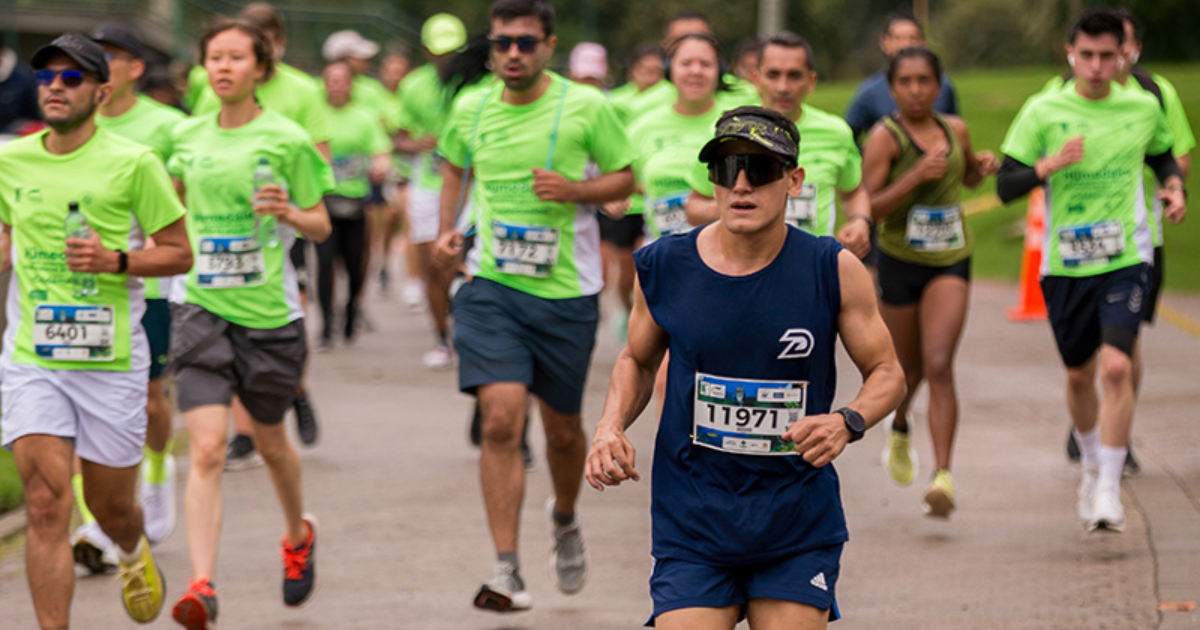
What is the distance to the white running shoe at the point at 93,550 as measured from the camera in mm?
7582

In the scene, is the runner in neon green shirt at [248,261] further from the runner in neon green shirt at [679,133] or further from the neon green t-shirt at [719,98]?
the runner in neon green shirt at [679,133]

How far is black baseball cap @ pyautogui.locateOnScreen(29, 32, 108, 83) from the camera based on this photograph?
601cm

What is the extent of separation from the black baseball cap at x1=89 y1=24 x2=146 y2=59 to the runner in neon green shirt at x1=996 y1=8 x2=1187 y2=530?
12.9ft

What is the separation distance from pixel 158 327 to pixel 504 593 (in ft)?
8.18

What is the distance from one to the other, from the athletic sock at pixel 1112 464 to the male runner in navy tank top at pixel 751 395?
11.7 feet

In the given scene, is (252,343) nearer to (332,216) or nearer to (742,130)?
(742,130)

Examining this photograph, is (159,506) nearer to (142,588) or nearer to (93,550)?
(93,550)

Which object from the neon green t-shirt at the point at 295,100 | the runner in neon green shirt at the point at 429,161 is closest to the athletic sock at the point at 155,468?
the neon green t-shirt at the point at 295,100

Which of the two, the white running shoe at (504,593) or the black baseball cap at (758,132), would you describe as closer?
the black baseball cap at (758,132)

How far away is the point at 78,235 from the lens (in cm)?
609

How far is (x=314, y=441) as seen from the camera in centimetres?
1016

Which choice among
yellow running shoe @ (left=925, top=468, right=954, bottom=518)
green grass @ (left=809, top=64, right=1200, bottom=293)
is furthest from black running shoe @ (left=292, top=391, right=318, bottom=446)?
green grass @ (left=809, top=64, right=1200, bottom=293)

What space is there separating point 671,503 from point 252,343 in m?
2.91

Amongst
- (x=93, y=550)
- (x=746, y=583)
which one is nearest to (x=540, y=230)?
(x=93, y=550)
